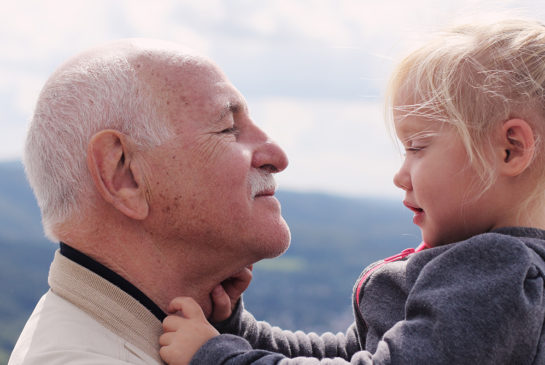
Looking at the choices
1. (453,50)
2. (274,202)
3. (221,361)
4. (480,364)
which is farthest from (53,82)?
(480,364)

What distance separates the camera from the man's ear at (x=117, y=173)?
2447mm

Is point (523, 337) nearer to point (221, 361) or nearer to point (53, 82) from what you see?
point (221, 361)

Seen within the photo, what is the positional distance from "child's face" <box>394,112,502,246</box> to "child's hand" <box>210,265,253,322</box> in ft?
3.11

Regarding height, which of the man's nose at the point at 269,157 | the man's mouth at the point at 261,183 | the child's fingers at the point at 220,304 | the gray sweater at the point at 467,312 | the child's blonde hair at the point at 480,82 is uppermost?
the child's blonde hair at the point at 480,82

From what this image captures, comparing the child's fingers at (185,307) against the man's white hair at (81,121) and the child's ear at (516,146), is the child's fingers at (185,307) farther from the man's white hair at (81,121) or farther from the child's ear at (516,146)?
the child's ear at (516,146)

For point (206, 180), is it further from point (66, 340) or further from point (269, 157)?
point (66, 340)

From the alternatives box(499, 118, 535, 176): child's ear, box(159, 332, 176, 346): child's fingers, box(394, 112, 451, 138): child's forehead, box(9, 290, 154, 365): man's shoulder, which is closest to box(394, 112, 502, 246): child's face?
box(394, 112, 451, 138): child's forehead

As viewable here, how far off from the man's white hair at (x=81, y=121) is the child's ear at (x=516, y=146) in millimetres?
1309

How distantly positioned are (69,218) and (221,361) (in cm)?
89

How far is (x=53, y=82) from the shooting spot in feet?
8.55

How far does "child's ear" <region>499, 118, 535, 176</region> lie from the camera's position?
7.42 ft

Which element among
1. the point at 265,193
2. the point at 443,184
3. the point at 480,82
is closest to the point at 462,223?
the point at 443,184

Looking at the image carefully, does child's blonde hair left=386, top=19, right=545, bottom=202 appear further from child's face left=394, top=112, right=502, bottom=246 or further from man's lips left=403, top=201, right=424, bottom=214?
man's lips left=403, top=201, right=424, bottom=214

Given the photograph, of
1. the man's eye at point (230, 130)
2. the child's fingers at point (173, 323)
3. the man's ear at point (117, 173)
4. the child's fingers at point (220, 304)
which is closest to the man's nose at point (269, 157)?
the man's eye at point (230, 130)
